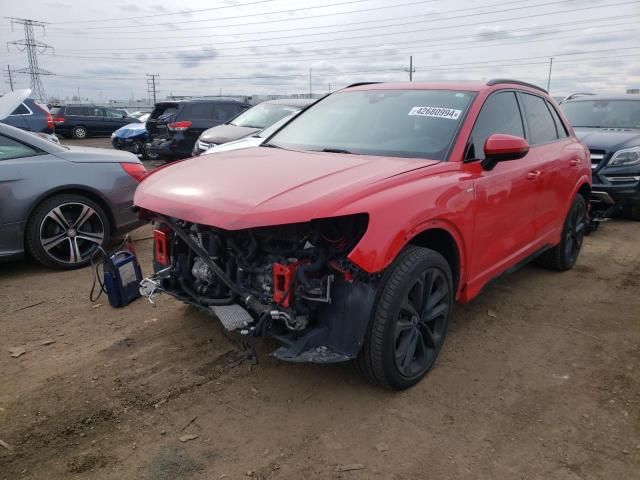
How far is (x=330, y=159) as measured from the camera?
3158mm

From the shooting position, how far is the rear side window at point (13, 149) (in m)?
4.73

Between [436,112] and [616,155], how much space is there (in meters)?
5.06

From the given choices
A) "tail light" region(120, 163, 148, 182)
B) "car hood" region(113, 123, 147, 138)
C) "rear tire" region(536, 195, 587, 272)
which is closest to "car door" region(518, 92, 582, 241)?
"rear tire" region(536, 195, 587, 272)

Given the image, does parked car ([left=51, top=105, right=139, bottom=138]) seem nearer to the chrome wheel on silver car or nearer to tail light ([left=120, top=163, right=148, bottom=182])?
tail light ([left=120, top=163, right=148, bottom=182])

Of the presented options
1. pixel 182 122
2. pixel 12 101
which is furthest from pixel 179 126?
pixel 12 101

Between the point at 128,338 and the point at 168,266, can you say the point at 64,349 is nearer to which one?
the point at 128,338

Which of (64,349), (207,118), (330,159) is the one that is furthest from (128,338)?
(207,118)

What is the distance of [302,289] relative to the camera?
2.59 metres

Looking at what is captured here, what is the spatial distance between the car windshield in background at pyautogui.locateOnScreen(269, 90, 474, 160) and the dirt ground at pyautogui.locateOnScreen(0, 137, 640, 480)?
1.41 m

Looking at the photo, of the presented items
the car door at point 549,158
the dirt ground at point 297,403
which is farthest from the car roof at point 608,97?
the dirt ground at point 297,403

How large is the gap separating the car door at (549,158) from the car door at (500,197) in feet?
0.53

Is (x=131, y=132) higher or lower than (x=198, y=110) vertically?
lower

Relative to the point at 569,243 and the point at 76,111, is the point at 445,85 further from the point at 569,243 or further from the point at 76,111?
the point at 76,111

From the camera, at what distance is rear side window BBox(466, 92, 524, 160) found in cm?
339
